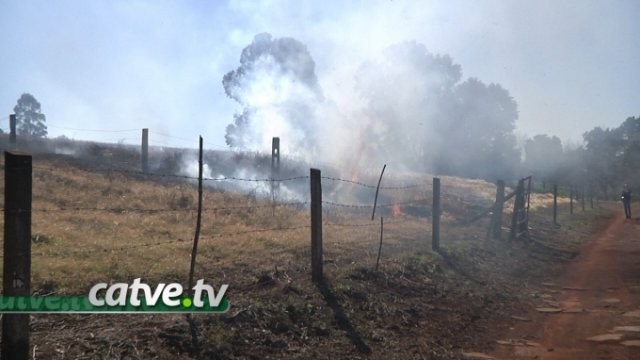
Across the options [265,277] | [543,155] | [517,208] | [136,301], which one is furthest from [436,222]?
[543,155]

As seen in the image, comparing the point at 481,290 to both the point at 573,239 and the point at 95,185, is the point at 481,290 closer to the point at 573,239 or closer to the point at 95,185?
the point at 573,239

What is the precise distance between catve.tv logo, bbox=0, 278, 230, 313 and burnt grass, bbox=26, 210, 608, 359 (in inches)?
8.5

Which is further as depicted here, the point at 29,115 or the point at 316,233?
the point at 29,115

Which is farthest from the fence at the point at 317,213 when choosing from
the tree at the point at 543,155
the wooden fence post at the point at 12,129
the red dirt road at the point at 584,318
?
the tree at the point at 543,155

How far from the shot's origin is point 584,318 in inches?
328

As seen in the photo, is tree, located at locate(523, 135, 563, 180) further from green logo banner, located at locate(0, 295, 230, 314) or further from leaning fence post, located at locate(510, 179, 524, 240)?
green logo banner, located at locate(0, 295, 230, 314)

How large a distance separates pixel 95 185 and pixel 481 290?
1520cm

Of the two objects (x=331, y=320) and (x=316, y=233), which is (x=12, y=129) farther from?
(x=331, y=320)

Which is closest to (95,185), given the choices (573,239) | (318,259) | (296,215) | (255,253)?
(296,215)

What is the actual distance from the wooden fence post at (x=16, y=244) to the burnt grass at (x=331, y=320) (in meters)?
0.35

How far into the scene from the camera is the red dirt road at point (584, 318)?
6629 millimetres

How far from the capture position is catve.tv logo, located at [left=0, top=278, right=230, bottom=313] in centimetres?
617

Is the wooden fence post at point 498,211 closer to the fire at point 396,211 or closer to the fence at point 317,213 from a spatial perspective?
the fence at point 317,213

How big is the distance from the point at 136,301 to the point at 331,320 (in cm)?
286
